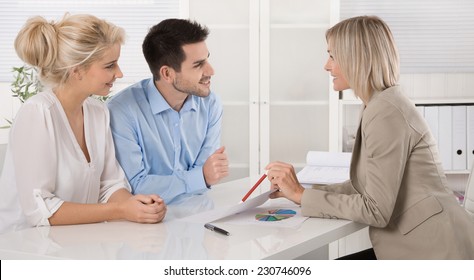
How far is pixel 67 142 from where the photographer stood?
2123 millimetres

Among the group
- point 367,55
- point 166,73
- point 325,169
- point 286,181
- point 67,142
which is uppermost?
point 367,55

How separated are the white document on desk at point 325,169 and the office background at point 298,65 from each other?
1805 millimetres

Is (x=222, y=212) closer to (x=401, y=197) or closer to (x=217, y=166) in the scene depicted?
(x=217, y=166)

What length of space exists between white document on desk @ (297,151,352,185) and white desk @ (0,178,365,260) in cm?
53

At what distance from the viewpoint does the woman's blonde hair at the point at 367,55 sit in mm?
2055

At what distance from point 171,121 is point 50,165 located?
75 cm

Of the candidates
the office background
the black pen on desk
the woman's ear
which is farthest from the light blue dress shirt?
the office background

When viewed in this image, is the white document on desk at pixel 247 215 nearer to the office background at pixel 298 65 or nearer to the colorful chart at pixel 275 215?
the colorful chart at pixel 275 215

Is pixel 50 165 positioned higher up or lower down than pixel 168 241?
higher up

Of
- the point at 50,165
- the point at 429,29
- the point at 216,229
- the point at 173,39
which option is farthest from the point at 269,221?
the point at 429,29

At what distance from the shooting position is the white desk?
165cm

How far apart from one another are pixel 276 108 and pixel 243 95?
24 centimetres

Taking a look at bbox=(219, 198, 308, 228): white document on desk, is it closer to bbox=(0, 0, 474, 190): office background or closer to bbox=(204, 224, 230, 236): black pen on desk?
bbox=(204, 224, 230, 236): black pen on desk
